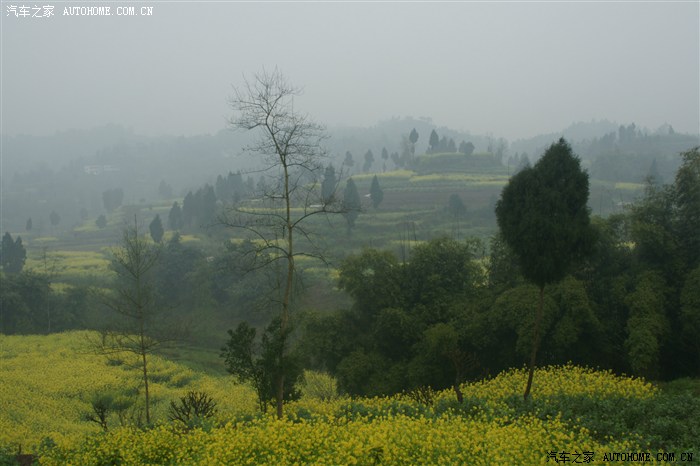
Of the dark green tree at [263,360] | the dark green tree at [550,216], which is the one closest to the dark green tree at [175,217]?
the dark green tree at [263,360]

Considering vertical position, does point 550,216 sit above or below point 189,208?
above

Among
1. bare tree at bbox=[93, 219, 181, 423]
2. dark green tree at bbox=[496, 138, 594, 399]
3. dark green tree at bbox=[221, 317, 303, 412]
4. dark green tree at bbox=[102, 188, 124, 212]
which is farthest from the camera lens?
dark green tree at bbox=[102, 188, 124, 212]

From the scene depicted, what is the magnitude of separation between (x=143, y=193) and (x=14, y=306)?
129 meters

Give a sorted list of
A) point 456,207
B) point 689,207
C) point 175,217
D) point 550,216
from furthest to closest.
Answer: point 175,217
point 456,207
point 689,207
point 550,216

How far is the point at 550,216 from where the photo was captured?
42.7 feet

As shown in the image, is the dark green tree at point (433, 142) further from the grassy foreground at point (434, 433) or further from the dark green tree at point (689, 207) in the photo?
the grassy foreground at point (434, 433)

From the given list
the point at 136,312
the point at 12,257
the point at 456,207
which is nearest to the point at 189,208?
the point at 12,257

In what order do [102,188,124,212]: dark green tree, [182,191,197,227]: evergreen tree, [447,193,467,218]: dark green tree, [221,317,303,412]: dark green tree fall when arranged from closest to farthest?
[221,317,303,412]: dark green tree → [447,193,467,218]: dark green tree → [182,191,197,227]: evergreen tree → [102,188,124,212]: dark green tree

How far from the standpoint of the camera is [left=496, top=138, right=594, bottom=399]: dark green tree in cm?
1291

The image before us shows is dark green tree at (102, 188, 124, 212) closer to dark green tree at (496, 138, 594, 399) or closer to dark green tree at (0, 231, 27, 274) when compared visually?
dark green tree at (0, 231, 27, 274)

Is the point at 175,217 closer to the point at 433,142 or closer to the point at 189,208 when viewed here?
the point at 189,208

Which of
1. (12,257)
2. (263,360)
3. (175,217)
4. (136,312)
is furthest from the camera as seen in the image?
(175,217)

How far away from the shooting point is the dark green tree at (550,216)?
12.9 m

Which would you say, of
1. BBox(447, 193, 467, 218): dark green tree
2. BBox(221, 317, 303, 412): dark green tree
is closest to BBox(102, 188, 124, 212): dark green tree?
BBox(447, 193, 467, 218): dark green tree
